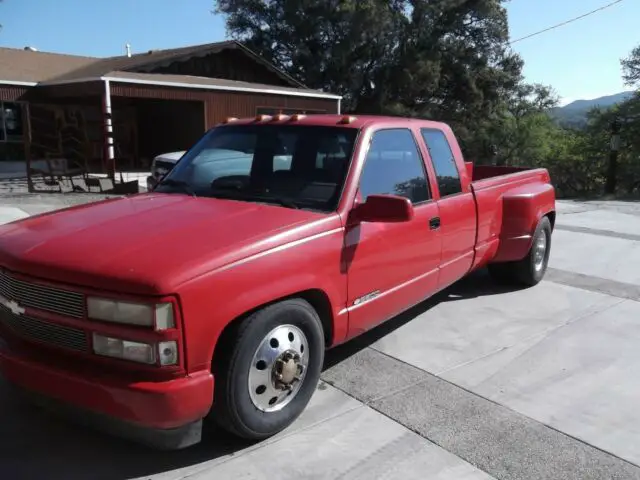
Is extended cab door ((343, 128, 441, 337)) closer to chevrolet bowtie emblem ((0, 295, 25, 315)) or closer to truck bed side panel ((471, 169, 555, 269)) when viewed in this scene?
truck bed side panel ((471, 169, 555, 269))

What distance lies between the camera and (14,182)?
1666 centimetres

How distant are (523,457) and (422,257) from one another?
161 centimetres

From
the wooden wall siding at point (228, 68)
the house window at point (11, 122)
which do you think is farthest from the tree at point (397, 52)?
the house window at point (11, 122)

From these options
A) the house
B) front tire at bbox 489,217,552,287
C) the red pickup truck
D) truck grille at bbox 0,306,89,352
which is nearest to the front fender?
the red pickup truck

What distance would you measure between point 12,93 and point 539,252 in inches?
751

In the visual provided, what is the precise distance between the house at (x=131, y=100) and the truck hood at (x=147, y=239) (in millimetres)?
12127

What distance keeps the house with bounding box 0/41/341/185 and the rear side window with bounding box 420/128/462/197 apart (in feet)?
38.7

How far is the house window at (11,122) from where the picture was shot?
66.9 ft

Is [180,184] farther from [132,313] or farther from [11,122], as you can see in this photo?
[11,122]

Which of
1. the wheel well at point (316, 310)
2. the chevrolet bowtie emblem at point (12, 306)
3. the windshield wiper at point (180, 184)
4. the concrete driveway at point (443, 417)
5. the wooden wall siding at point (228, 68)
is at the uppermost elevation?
the wooden wall siding at point (228, 68)

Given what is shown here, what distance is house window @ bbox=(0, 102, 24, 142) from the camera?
20391 mm

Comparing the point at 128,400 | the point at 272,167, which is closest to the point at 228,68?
the point at 272,167

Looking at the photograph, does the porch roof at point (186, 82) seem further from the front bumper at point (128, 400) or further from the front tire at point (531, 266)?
the front bumper at point (128, 400)

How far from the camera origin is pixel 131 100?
23.4 metres
